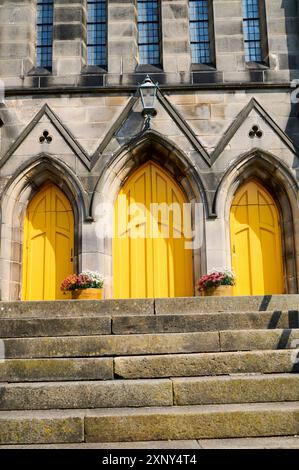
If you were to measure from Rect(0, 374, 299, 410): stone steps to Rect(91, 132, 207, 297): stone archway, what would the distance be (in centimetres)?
482

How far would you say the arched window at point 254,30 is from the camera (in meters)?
10.4

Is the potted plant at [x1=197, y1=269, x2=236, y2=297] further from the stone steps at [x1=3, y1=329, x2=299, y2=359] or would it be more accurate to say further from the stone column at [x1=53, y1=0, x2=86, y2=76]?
the stone column at [x1=53, y1=0, x2=86, y2=76]

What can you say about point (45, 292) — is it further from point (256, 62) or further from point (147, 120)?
point (256, 62)

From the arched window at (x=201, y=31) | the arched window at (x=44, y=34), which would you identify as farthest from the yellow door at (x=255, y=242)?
the arched window at (x=44, y=34)

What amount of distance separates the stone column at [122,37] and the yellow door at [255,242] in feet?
11.8

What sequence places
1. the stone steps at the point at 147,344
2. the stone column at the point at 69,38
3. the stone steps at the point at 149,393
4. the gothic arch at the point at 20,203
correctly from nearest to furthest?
the stone steps at the point at 149,393, the stone steps at the point at 147,344, the gothic arch at the point at 20,203, the stone column at the point at 69,38

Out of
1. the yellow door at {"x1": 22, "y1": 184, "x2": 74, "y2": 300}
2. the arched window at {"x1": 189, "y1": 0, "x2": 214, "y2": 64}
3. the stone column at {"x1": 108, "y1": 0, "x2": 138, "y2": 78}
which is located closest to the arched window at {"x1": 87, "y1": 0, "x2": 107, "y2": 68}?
the stone column at {"x1": 108, "y1": 0, "x2": 138, "y2": 78}

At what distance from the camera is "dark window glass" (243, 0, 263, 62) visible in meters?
10.5

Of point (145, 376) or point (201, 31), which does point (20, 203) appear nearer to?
point (201, 31)

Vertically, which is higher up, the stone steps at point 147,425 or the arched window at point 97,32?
the arched window at point 97,32

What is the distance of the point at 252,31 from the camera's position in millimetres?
10578

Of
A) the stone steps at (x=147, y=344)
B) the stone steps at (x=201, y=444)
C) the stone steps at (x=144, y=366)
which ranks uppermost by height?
the stone steps at (x=147, y=344)

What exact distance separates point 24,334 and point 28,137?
5198 mm

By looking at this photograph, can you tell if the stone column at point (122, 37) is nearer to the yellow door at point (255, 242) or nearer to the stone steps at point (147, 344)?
the yellow door at point (255, 242)
